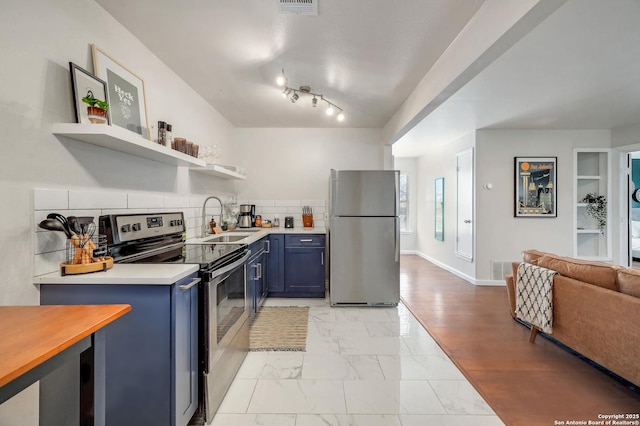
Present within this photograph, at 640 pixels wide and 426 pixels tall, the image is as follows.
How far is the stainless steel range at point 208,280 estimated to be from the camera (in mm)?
1536

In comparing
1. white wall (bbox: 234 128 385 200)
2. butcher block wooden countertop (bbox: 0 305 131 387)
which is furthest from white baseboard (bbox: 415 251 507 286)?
butcher block wooden countertop (bbox: 0 305 131 387)

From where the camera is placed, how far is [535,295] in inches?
94.1

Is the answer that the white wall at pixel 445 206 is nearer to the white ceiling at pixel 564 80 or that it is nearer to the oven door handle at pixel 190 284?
the white ceiling at pixel 564 80

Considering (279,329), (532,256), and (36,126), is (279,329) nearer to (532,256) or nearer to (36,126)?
(36,126)

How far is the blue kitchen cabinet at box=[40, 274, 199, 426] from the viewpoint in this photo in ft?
4.09

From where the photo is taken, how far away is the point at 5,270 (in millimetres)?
1156

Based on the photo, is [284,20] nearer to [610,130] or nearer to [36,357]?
[36,357]

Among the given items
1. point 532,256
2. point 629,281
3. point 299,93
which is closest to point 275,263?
point 299,93

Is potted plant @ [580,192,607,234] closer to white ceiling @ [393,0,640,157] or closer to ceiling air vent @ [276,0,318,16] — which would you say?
white ceiling @ [393,0,640,157]

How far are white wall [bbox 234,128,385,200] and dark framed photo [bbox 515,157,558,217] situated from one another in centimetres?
230

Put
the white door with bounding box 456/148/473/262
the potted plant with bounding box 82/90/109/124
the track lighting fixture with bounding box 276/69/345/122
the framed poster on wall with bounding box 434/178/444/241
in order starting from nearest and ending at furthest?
the potted plant with bounding box 82/90/109/124 → the track lighting fixture with bounding box 276/69/345/122 → the white door with bounding box 456/148/473/262 → the framed poster on wall with bounding box 434/178/444/241

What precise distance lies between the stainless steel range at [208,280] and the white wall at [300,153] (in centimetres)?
207

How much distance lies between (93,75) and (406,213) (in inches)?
257

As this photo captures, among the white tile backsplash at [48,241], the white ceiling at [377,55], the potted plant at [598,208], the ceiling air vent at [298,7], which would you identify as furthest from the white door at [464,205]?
the white tile backsplash at [48,241]
